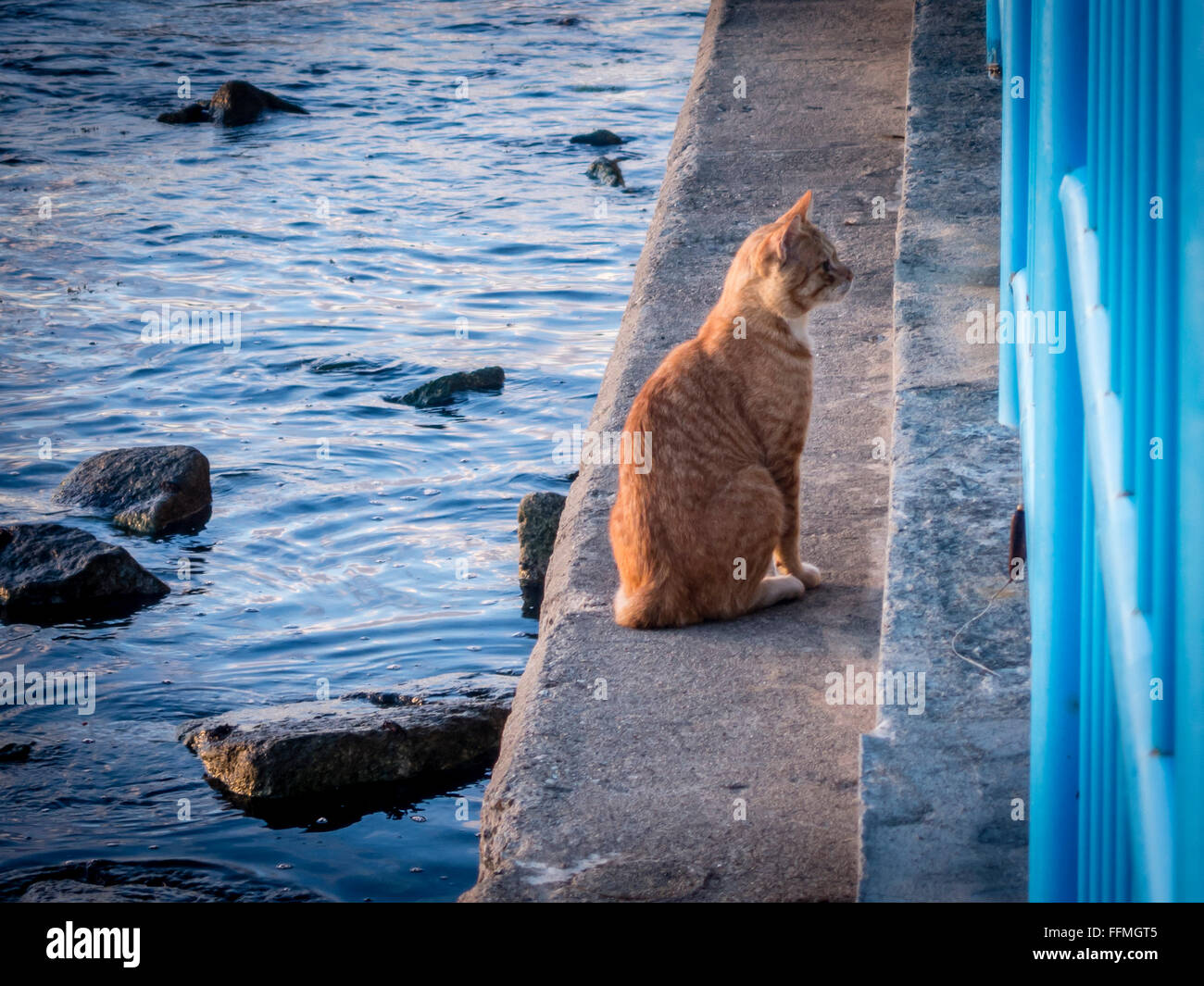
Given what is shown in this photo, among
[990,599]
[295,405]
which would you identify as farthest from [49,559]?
[990,599]

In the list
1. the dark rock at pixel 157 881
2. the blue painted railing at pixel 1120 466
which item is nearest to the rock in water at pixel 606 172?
the dark rock at pixel 157 881

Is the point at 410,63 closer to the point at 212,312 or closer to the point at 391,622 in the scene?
the point at 212,312

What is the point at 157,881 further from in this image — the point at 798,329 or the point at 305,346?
the point at 305,346

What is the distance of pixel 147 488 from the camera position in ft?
24.7

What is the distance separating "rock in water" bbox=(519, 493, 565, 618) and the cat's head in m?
2.25

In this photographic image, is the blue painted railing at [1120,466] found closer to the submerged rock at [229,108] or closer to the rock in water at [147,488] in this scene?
the rock in water at [147,488]

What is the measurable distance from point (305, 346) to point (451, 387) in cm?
146

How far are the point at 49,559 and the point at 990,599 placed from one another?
16.1 feet

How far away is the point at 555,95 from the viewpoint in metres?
15.3

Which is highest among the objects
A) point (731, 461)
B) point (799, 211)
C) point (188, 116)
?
point (188, 116)

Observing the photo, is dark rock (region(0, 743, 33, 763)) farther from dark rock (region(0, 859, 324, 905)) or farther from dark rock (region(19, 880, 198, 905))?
dark rock (region(19, 880, 198, 905))

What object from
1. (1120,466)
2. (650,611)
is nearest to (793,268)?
(650,611)

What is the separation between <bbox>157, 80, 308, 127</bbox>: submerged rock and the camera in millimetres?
14430

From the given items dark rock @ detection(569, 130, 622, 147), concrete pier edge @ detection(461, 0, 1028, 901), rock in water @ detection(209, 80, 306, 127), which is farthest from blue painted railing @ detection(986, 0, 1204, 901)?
rock in water @ detection(209, 80, 306, 127)
